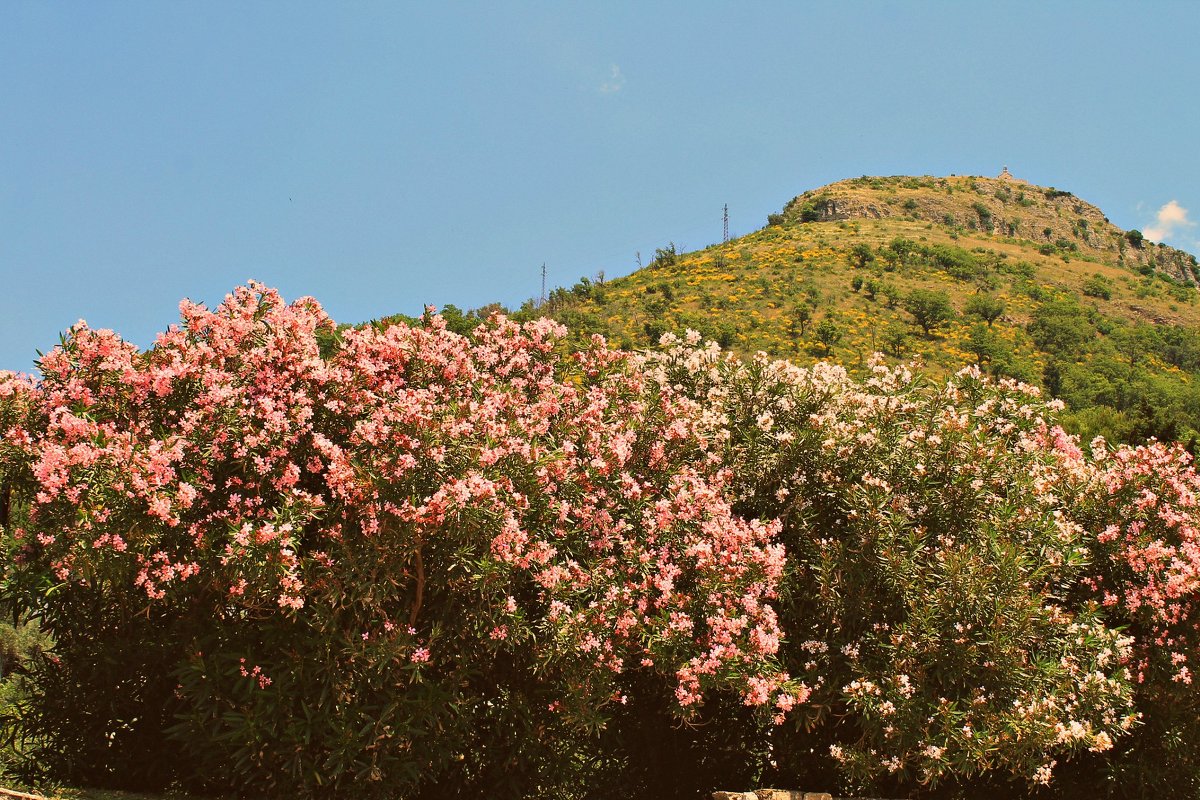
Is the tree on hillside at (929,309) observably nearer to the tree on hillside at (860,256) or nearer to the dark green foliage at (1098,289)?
the tree on hillside at (860,256)

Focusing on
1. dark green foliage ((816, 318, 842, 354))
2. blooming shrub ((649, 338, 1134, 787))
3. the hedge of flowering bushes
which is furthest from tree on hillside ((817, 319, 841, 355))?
the hedge of flowering bushes

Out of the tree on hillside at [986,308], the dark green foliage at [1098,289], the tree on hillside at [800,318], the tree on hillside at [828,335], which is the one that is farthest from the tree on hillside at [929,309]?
the dark green foliage at [1098,289]

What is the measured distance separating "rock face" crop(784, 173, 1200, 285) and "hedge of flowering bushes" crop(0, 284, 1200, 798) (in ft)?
460

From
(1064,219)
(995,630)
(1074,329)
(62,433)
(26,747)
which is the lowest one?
(26,747)

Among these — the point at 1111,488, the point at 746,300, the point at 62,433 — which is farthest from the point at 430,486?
the point at 746,300

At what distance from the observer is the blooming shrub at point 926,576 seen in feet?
30.3

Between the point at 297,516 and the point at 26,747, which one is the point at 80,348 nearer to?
the point at 297,516

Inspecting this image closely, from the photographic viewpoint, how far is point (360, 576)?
25.8 ft

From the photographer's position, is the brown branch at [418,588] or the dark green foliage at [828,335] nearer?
the brown branch at [418,588]

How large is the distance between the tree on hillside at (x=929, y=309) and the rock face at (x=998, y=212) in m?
52.8

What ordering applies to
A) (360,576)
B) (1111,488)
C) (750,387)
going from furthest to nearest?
(750,387)
(1111,488)
(360,576)

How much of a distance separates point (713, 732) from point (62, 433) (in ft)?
27.3

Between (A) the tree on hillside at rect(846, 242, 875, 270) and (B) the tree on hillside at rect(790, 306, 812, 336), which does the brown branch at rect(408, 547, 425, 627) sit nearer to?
(B) the tree on hillside at rect(790, 306, 812, 336)

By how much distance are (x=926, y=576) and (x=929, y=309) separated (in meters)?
87.3
